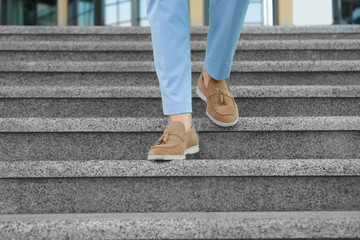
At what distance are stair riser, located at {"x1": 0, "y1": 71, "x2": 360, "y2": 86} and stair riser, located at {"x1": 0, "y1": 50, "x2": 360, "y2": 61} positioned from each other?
0.40 m

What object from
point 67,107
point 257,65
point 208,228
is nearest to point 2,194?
point 67,107

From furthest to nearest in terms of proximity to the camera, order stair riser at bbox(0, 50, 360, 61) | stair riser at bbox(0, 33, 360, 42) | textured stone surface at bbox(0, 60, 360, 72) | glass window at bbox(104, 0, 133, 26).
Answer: glass window at bbox(104, 0, 133, 26) < stair riser at bbox(0, 33, 360, 42) < stair riser at bbox(0, 50, 360, 61) < textured stone surface at bbox(0, 60, 360, 72)

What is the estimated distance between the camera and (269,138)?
4.62 feet

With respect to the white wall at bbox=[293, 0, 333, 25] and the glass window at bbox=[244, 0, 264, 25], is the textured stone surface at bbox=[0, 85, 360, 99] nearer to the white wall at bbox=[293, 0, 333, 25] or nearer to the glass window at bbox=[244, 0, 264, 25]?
Result: the white wall at bbox=[293, 0, 333, 25]

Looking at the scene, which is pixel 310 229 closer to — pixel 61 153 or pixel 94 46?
pixel 61 153

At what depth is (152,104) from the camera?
1663mm

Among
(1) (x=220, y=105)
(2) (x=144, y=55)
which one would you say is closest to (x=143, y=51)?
(2) (x=144, y=55)

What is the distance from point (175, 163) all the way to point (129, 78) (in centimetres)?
93

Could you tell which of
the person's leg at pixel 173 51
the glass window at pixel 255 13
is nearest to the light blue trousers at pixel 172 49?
the person's leg at pixel 173 51

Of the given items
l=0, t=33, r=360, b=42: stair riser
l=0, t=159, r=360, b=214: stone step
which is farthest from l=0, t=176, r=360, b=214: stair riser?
l=0, t=33, r=360, b=42: stair riser

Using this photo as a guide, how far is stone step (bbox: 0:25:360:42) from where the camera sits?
112 inches

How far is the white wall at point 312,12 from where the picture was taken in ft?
18.3

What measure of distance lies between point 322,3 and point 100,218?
5.47 meters

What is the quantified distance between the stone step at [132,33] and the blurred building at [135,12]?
2.79 meters
